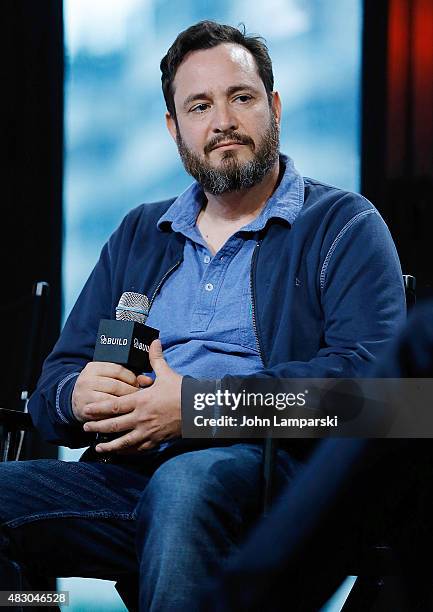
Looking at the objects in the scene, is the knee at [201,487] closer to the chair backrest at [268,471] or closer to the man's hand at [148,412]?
the chair backrest at [268,471]

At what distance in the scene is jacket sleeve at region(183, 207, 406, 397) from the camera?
1.56 metres

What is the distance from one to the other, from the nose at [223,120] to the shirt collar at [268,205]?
0.16 m

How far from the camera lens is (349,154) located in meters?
2.79

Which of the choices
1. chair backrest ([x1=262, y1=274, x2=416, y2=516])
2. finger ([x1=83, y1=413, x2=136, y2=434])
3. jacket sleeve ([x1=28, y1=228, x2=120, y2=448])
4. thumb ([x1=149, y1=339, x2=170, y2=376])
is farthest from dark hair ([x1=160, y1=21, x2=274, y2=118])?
chair backrest ([x1=262, y1=274, x2=416, y2=516])

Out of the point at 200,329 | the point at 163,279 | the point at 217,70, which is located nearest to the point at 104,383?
the point at 200,329

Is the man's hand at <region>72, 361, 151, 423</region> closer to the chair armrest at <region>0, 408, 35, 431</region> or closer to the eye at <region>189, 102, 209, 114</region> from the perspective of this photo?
the chair armrest at <region>0, 408, 35, 431</region>

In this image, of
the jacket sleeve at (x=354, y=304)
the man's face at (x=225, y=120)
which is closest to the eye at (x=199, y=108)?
the man's face at (x=225, y=120)

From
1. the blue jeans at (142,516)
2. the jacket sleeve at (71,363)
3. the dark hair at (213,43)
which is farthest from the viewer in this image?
the dark hair at (213,43)

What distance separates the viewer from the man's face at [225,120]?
196 cm

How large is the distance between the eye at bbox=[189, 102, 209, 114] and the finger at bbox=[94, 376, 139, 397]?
731 millimetres

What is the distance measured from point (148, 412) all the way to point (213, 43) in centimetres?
92

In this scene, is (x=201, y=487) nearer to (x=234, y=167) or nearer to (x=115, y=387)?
(x=115, y=387)

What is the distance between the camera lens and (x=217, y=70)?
202 centimetres

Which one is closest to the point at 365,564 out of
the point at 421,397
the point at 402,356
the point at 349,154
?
the point at 421,397
